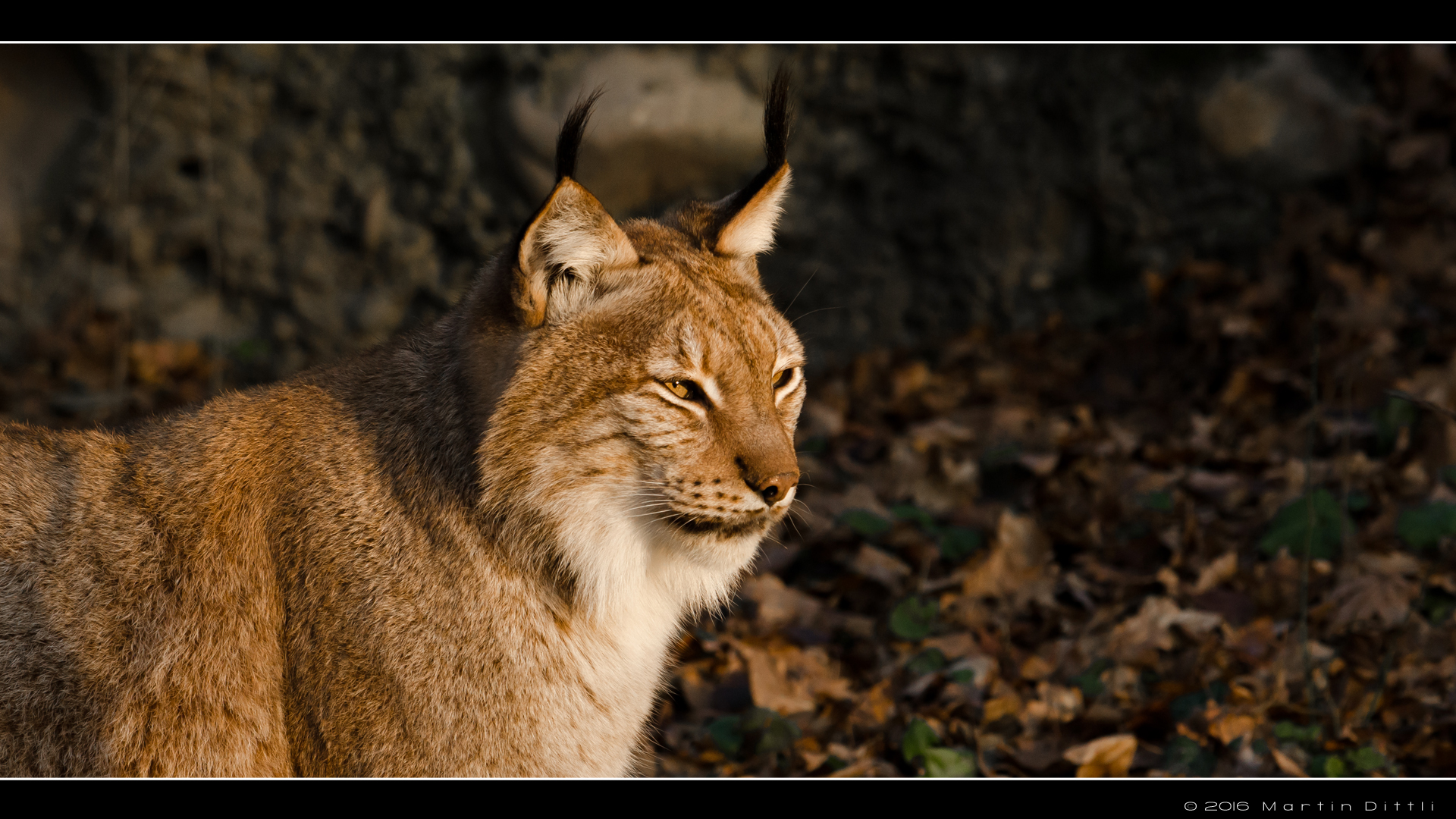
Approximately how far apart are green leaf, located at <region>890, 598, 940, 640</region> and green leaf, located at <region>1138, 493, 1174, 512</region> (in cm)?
110

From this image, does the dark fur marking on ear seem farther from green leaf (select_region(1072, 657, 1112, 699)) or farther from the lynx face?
green leaf (select_region(1072, 657, 1112, 699))

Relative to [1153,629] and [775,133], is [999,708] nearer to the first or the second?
[1153,629]

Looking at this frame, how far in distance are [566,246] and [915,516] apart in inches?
104

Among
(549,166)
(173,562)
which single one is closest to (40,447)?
(173,562)

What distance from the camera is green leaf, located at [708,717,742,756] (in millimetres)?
4039

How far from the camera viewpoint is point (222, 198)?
720cm

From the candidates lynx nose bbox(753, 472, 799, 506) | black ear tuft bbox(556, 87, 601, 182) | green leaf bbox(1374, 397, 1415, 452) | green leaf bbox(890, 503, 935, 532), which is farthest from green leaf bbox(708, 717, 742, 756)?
green leaf bbox(1374, 397, 1415, 452)

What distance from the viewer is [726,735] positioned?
13.4 ft

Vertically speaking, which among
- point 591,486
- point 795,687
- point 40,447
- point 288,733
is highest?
point 591,486

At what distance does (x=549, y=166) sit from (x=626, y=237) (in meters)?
4.12

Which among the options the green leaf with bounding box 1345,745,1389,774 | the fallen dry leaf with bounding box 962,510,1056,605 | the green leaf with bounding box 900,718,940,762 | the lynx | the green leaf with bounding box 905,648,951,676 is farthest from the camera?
the fallen dry leaf with bounding box 962,510,1056,605

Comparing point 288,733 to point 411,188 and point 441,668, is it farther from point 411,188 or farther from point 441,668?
point 411,188

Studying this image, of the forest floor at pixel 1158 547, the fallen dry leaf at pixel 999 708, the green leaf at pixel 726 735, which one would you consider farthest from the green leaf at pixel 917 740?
the green leaf at pixel 726 735

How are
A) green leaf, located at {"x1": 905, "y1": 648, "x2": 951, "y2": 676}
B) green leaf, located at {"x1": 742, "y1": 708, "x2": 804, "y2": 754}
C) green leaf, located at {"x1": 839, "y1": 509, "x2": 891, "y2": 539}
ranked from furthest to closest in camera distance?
green leaf, located at {"x1": 839, "y1": 509, "x2": 891, "y2": 539} < green leaf, located at {"x1": 905, "y1": 648, "x2": 951, "y2": 676} < green leaf, located at {"x1": 742, "y1": 708, "x2": 804, "y2": 754}
